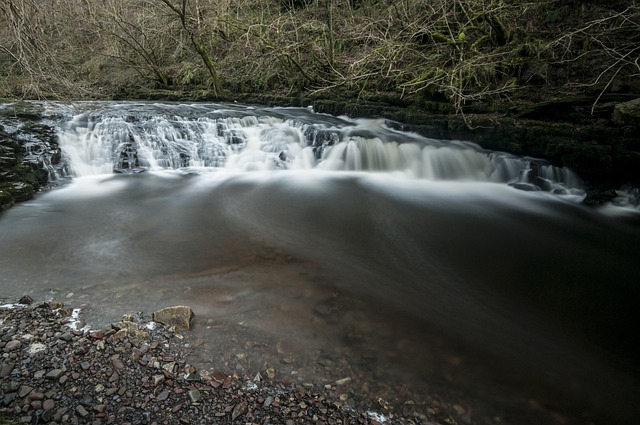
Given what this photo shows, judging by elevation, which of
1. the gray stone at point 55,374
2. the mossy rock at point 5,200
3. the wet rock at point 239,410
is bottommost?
the wet rock at point 239,410

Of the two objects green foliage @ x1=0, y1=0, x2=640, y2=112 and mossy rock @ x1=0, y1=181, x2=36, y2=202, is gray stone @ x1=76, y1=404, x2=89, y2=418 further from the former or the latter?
mossy rock @ x1=0, y1=181, x2=36, y2=202

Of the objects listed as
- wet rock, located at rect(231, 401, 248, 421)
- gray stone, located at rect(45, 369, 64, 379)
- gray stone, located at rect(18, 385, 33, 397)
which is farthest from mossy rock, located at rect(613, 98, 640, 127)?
gray stone, located at rect(18, 385, 33, 397)

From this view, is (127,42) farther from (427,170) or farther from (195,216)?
(427,170)

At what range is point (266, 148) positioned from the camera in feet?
28.1

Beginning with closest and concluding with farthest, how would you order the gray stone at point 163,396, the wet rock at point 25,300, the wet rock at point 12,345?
the gray stone at point 163,396
the wet rock at point 12,345
the wet rock at point 25,300

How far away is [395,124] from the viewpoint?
→ 29.7ft

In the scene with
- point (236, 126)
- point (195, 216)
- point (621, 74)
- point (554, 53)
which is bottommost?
point (195, 216)

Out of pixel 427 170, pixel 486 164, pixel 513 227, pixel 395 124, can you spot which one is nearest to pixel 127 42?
pixel 395 124

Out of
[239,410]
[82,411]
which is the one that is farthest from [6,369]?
[239,410]

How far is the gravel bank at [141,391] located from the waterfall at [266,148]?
5.79 meters

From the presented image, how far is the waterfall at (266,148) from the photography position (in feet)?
24.4

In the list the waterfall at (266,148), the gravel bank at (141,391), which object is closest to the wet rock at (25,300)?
the gravel bank at (141,391)

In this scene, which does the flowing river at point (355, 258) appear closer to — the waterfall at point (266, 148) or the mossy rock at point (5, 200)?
the waterfall at point (266, 148)

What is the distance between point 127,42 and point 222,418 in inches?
603
